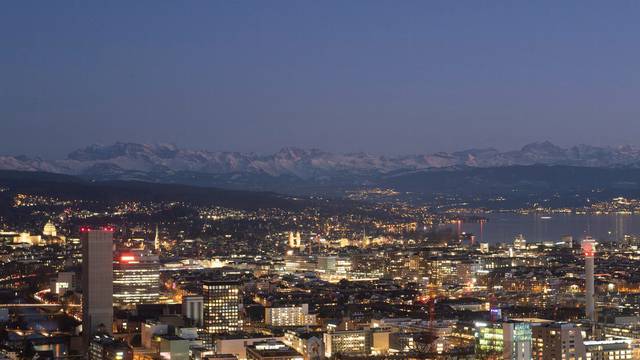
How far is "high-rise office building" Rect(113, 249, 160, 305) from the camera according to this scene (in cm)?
4378

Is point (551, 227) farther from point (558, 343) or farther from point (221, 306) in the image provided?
point (558, 343)

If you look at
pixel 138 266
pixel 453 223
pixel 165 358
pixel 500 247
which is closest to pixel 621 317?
pixel 165 358

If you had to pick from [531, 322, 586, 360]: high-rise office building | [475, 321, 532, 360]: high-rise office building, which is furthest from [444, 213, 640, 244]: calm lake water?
A: [531, 322, 586, 360]: high-rise office building

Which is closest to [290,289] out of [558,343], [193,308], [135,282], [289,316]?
[135,282]

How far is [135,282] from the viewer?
45.0 meters

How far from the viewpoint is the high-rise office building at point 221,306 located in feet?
116

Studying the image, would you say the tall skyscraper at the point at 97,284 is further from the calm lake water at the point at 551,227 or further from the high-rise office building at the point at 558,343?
the calm lake water at the point at 551,227

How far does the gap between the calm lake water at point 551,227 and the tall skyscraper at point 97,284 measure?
42556 millimetres

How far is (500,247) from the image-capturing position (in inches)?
2672

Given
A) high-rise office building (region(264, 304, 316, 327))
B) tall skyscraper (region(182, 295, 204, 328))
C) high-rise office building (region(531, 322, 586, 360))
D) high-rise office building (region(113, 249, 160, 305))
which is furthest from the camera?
high-rise office building (region(113, 249, 160, 305))

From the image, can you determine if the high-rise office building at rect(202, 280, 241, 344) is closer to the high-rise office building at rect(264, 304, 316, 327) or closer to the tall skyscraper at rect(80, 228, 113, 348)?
the high-rise office building at rect(264, 304, 316, 327)

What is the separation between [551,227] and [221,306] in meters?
63.6

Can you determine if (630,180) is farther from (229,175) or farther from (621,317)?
(621,317)

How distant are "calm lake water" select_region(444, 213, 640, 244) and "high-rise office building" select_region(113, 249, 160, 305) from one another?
3358 centimetres
